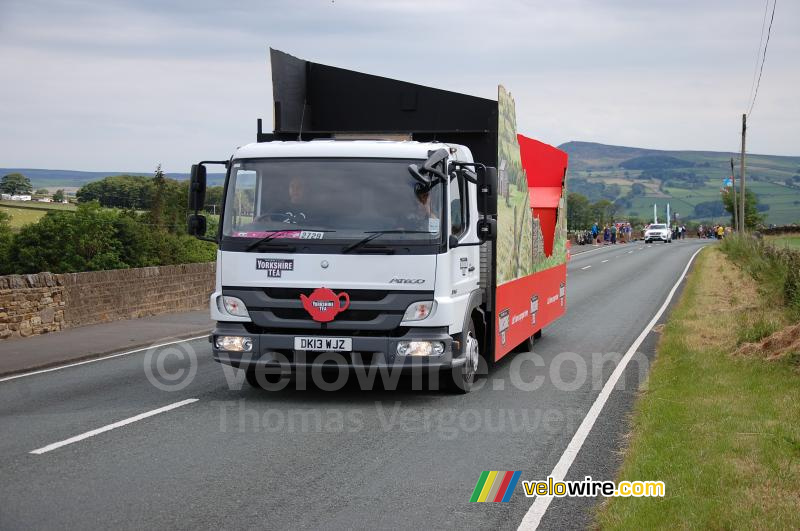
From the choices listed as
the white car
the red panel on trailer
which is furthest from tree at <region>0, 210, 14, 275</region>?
the white car

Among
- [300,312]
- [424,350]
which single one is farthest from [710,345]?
[300,312]

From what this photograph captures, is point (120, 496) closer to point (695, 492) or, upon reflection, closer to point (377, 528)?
point (377, 528)

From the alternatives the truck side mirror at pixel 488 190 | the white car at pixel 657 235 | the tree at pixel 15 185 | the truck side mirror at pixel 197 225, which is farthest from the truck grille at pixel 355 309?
the tree at pixel 15 185

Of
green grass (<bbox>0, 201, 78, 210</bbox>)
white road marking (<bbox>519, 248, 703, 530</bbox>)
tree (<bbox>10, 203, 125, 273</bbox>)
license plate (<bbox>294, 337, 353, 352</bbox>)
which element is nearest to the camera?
white road marking (<bbox>519, 248, 703, 530</bbox>)

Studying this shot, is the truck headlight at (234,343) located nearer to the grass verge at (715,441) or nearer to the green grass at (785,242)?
the grass verge at (715,441)

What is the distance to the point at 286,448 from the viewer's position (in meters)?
7.71

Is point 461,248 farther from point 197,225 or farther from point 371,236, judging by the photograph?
point 197,225

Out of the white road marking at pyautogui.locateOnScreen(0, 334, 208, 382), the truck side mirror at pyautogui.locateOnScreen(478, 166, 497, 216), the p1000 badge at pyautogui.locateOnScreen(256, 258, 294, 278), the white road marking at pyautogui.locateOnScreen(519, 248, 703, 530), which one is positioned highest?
the truck side mirror at pyautogui.locateOnScreen(478, 166, 497, 216)

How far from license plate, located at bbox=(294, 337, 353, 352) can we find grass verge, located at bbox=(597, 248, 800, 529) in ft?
9.12

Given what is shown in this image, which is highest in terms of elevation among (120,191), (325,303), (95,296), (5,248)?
(120,191)

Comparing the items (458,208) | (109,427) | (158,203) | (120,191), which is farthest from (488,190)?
(120,191)

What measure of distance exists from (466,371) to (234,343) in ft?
8.29

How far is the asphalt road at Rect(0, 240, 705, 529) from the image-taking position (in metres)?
5.91

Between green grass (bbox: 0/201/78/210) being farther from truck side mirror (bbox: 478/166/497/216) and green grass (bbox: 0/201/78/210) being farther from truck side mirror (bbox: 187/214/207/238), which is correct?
truck side mirror (bbox: 478/166/497/216)
